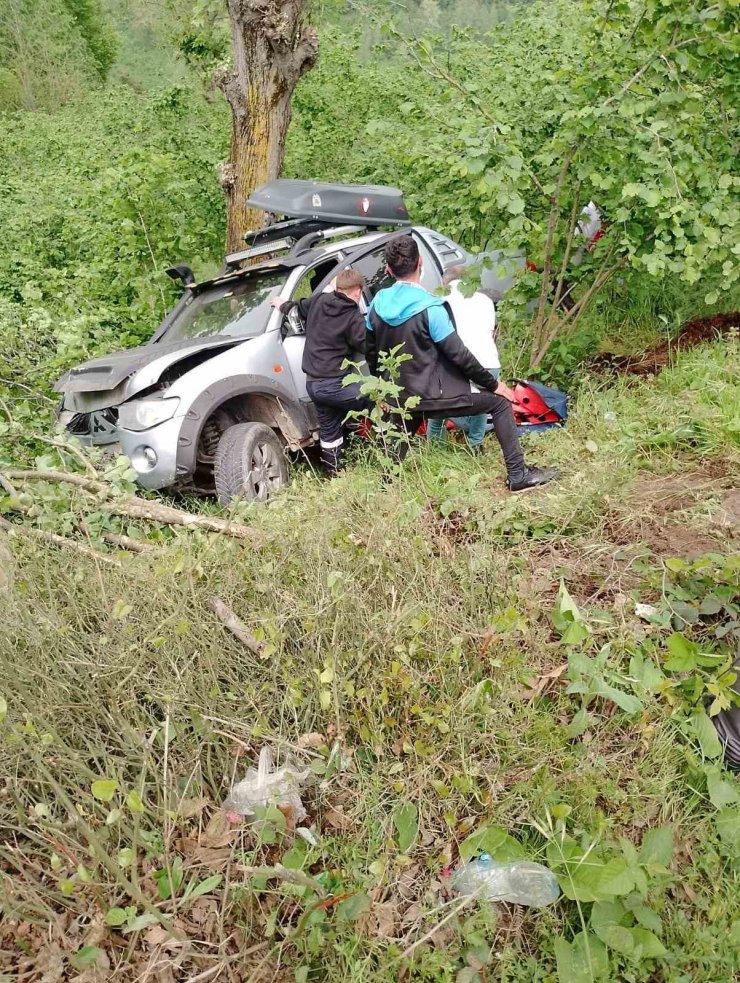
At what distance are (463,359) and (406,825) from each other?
9.95 ft

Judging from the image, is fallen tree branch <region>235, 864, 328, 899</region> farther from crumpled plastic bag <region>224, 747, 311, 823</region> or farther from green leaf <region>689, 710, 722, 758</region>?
green leaf <region>689, 710, 722, 758</region>

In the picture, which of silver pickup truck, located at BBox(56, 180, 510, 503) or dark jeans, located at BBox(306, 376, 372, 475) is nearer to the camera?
silver pickup truck, located at BBox(56, 180, 510, 503)

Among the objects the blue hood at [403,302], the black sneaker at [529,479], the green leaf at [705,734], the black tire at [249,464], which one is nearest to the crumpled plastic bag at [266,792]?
the green leaf at [705,734]

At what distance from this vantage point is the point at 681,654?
277 cm

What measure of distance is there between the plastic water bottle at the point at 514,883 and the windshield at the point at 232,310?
14.6 feet

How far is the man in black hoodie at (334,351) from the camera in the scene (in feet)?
17.6

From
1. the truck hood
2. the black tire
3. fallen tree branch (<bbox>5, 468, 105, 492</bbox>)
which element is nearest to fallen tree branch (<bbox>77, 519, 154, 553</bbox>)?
fallen tree branch (<bbox>5, 468, 105, 492</bbox>)

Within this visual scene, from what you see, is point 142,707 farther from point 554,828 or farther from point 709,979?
point 709,979

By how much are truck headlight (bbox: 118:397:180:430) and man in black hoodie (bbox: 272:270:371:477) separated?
3.35 ft

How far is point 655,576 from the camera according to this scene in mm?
3277

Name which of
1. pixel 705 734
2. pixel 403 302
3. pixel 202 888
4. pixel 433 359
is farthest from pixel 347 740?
pixel 403 302

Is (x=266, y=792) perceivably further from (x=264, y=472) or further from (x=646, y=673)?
(x=264, y=472)

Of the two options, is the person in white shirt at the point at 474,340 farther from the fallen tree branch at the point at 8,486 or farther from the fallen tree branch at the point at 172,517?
the fallen tree branch at the point at 8,486

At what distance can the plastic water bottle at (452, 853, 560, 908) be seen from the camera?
7.38 ft
